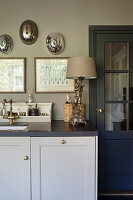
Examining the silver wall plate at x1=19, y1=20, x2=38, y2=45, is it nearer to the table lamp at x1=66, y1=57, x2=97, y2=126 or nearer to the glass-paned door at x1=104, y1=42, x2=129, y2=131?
the table lamp at x1=66, y1=57, x2=97, y2=126

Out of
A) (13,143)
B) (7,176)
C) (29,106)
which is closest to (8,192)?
(7,176)

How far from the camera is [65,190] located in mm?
1616

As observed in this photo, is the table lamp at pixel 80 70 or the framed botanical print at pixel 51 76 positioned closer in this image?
the table lamp at pixel 80 70

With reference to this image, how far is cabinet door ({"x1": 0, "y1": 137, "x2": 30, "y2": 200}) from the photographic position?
5.26 feet

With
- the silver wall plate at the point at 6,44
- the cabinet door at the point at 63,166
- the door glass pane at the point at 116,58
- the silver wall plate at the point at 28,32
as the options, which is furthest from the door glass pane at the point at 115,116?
the silver wall plate at the point at 6,44

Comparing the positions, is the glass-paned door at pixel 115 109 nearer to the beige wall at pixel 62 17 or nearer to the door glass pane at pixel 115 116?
the door glass pane at pixel 115 116

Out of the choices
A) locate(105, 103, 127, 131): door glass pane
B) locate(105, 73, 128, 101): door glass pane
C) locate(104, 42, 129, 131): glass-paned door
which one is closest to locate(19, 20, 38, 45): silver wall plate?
locate(104, 42, 129, 131): glass-paned door

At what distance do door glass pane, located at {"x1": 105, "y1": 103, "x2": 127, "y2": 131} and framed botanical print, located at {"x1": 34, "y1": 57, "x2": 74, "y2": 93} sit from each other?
0.54 m

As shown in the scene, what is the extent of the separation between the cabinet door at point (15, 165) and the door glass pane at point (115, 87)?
1207mm

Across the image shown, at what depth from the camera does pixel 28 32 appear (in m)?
2.22

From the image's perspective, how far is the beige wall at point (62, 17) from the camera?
226cm

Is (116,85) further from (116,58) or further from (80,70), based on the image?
(80,70)

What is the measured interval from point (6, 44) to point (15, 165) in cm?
142

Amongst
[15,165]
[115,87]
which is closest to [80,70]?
[115,87]
